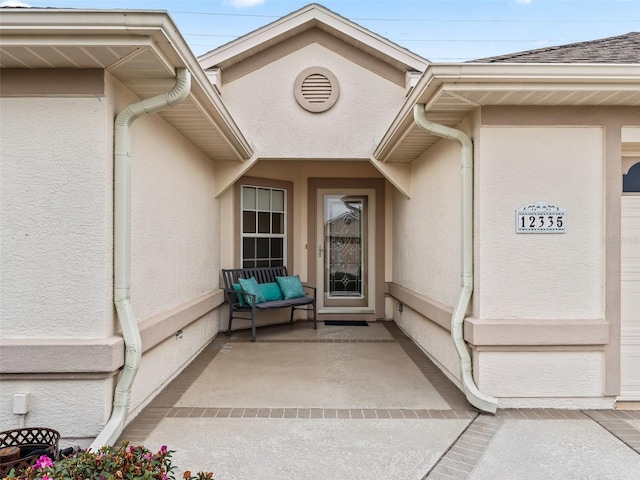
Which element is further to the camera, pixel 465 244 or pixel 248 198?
pixel 248 198

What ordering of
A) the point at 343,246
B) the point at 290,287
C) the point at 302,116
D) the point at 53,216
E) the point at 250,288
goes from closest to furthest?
1. the point at 53,216
2. the point at 302,116
3. the point at 250,288
4. the point at 290,287
5. the point at 343,246

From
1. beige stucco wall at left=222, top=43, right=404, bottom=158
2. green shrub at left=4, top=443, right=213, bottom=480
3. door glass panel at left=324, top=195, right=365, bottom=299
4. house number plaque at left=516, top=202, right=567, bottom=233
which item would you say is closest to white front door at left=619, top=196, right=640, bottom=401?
house number plaque at left=516, top=202, right=567, bottom=233

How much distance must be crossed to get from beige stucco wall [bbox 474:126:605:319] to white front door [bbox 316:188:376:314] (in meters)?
4.18

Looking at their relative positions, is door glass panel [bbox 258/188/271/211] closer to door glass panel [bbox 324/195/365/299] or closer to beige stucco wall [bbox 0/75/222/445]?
door glass panel [bbox 324/195/365/299]

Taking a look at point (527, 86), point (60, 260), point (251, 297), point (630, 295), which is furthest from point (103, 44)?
point (630, 295)

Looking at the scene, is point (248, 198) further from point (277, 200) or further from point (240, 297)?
point (240, 297)

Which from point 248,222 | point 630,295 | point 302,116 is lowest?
point 630,295

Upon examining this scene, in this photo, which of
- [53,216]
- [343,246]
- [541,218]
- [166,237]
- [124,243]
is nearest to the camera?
[53,216]

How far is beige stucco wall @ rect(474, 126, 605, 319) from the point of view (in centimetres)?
365

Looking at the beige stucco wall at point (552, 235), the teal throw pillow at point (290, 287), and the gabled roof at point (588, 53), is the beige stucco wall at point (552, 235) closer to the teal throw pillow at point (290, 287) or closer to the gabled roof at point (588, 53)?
the gabled roof at point (588, 53)

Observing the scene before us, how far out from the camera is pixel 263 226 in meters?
7.29

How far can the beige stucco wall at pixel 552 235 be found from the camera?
365 cm

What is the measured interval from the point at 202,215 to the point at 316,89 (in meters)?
2.41

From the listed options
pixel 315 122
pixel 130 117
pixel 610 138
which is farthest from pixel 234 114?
pixel 610 138
